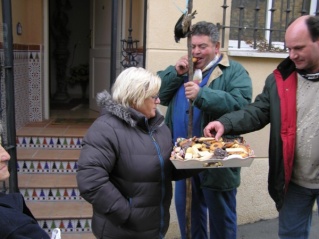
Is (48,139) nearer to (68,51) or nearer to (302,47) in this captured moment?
(302,47)

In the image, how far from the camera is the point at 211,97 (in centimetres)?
260

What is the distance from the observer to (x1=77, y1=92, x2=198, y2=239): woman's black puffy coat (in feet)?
6.64

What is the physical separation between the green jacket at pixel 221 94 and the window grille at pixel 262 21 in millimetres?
1038

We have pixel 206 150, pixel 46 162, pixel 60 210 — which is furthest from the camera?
pixel 46 162

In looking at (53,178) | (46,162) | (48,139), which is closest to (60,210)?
(53,178)

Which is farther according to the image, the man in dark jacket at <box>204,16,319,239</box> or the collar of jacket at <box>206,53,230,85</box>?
the collar of jacket at <box>206,53,230,85</box>

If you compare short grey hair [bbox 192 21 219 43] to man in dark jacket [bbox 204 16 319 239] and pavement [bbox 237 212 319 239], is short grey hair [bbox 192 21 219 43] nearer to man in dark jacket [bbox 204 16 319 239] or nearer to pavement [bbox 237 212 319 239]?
man in dark jacket [bbox 204 16 319 239]

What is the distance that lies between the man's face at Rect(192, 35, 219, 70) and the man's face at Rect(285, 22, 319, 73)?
2.15ft

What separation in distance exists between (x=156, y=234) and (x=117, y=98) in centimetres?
83

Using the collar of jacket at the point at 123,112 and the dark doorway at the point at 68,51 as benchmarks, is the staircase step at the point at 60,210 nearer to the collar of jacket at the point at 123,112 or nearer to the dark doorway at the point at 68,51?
the collar of jacket at the point at 123,112

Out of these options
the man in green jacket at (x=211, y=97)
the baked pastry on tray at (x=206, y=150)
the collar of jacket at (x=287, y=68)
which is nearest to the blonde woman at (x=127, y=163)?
the baked pastry on tray at (x=206, y=150)

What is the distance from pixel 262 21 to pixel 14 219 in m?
3.53

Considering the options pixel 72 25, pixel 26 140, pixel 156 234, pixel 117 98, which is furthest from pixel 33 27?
pixel 156 234

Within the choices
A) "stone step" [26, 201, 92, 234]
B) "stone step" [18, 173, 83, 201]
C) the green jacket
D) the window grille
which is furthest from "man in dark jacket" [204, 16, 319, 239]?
"stone step" [18, 173, 83, 201]
